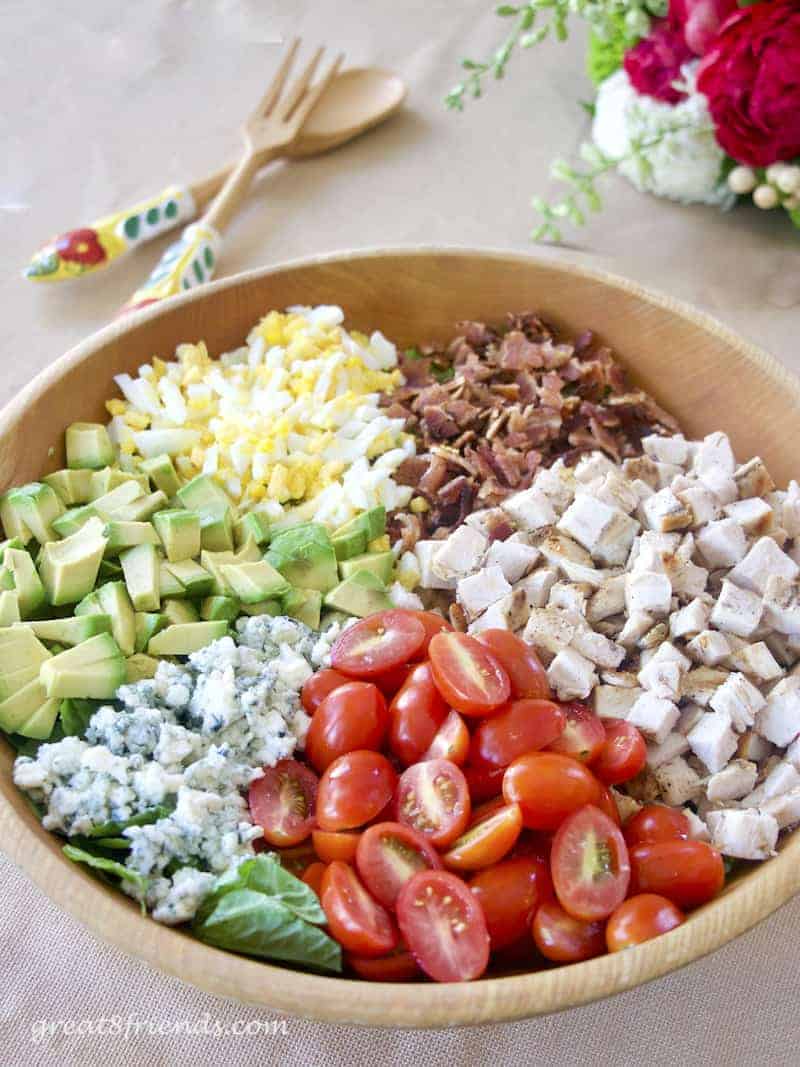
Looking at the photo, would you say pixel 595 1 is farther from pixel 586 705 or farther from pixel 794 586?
pixel 586 705

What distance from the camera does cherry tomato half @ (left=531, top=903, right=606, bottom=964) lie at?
1693 millimetres

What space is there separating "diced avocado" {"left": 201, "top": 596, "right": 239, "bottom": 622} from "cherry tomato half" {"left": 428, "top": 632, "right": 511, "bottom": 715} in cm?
44

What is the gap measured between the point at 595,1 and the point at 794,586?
1943 millimetres

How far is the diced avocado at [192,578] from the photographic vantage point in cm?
214

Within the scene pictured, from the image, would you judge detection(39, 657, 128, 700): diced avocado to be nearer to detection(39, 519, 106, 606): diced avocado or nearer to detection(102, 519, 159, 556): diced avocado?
detection(39, 519, 106, 606): diced avocado

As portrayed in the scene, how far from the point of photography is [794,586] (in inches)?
85.5

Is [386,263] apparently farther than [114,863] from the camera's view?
Yes

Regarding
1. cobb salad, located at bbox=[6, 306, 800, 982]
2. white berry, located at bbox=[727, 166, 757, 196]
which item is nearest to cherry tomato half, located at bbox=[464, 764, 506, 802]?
cobb salad, located at bbox=[6, 306, 800, 982]

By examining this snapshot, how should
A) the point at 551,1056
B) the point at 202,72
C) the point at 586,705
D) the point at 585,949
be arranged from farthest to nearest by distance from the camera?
the point at 202,72 → the point at 586,705 → the point at 551,1056 → the point at 585,949

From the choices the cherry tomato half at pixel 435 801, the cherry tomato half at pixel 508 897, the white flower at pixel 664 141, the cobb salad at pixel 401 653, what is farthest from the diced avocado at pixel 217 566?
the white flower at pixel 664 141

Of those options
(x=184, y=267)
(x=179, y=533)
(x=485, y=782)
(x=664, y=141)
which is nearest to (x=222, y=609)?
(x=179, y=533)

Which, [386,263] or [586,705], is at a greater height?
[386,263]

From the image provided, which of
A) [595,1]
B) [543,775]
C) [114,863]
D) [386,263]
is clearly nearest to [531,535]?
[543,775]

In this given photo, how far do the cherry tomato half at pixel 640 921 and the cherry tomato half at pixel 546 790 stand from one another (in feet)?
0.56
